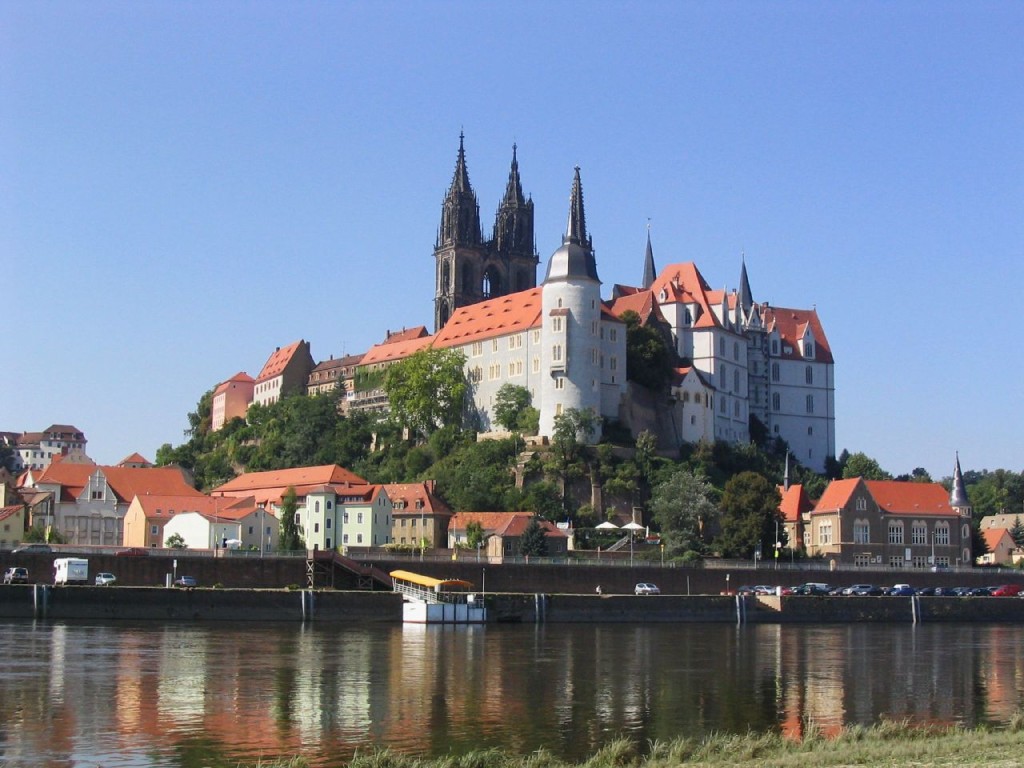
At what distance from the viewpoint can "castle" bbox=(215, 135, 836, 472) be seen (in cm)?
11469

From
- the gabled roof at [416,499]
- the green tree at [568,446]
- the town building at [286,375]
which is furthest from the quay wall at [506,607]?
the town building at [286,375]

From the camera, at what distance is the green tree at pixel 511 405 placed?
116 meters

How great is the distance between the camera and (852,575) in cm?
9519

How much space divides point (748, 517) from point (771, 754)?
216 ft

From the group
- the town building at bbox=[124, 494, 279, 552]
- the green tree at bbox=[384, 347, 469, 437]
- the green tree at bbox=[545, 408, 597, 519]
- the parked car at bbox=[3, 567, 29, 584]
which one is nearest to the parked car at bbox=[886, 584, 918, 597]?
the green tree at bbox=[545, 408, 597, 519]

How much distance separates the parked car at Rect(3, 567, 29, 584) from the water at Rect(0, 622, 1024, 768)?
8388 mm

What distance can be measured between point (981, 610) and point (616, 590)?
Answer: 20.8 metres

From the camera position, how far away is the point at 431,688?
4491cm

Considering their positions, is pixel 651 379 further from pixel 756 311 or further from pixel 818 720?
pixel 818 720

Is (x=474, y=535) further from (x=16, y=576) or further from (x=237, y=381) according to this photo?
(x=237, y=381)

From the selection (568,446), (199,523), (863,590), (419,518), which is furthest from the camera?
(568,446)

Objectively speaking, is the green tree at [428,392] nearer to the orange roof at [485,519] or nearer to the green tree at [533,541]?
the orange roof at [485,519]

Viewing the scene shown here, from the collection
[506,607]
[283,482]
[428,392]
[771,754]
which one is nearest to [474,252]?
[428,392]

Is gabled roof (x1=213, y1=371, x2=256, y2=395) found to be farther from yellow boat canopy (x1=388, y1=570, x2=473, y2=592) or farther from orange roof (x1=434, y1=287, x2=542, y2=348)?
yellow boat canopy (x1=388, y1=570, x2=473, y2=592)
